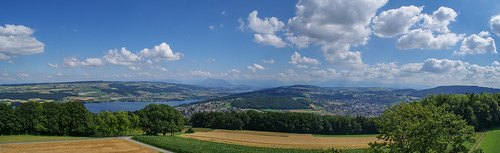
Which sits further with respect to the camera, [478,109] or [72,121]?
[478,109]

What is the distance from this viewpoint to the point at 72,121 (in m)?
49.9

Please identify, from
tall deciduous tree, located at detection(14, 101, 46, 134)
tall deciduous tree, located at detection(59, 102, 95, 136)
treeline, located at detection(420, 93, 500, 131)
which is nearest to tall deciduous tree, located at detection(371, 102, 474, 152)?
treeline, located at detection(420, 93, 500, 131)

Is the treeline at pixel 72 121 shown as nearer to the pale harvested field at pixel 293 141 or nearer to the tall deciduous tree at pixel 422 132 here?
the pale harvested field at pixel 293 141

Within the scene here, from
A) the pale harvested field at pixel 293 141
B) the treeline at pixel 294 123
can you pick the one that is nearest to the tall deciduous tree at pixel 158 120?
the pale harvested field at pixel 293 141

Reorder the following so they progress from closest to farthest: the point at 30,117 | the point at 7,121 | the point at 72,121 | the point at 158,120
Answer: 1. the point at 7,121
2. the point at 30,117
3. the point at 72,121
4. the point at 158,120

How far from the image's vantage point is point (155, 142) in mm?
42625

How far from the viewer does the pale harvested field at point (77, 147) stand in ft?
110

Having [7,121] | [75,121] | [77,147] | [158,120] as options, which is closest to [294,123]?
[158,120]

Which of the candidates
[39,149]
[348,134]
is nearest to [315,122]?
[348,134]

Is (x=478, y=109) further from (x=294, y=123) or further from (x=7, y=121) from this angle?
(x=7, y=121)

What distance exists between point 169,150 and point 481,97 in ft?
235

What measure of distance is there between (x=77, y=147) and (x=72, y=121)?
17.2m

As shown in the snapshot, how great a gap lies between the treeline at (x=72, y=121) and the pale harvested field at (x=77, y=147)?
1125cm

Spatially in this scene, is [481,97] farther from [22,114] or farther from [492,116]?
[22,114]
